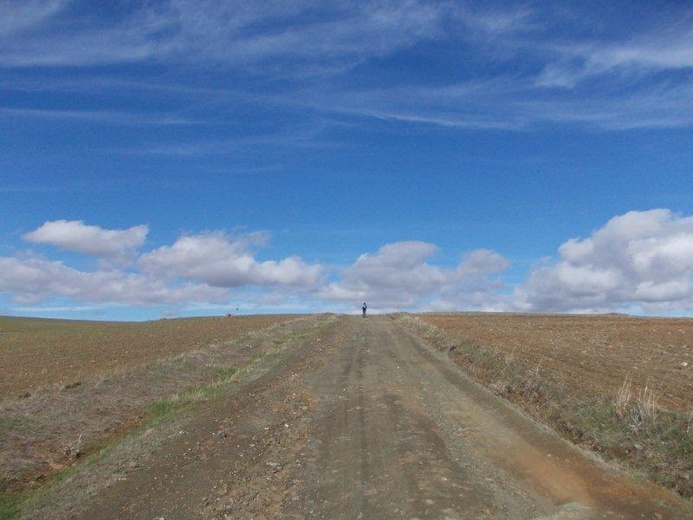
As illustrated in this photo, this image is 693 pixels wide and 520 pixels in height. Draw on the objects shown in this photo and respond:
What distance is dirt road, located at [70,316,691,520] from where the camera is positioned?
7.74m

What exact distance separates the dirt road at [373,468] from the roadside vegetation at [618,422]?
0.73m

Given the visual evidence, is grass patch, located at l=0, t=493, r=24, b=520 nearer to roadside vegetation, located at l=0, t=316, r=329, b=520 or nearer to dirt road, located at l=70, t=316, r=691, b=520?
roadside vegetation, located at l=0, t=316, r=329, b=520

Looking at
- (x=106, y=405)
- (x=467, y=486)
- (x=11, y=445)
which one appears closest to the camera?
(x=467, y=486)

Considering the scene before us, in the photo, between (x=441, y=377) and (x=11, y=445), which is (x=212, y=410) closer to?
(x=11, y=445)

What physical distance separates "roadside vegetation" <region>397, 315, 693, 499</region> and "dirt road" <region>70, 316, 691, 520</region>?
0.73 m

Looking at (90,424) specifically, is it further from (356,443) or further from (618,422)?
(618,422)

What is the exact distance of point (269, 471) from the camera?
9.52 m

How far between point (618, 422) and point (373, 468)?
5790 millimetres

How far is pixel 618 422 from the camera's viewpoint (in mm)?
11430

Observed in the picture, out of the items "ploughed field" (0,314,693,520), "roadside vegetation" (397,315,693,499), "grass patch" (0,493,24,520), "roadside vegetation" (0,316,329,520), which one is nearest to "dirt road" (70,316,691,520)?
"ploughed field" (0,314,693,520)

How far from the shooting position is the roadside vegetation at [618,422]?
9141 millimetres

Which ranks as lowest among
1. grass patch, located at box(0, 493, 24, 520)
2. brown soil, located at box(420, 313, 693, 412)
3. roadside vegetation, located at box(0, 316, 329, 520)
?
grass patch, located at box(0, 493, 24, 520)

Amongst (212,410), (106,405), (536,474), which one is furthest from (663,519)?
(106,405)

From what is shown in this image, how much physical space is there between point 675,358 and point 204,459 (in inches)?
888
